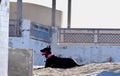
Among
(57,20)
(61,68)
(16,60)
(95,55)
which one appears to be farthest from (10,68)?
(57,20)

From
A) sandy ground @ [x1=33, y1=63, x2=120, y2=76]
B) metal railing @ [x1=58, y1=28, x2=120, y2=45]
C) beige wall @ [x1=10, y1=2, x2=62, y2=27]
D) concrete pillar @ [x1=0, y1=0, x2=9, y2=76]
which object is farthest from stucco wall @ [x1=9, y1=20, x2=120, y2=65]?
concrete pillar @ [x1=0, y1=0, x2=9, y2=76]

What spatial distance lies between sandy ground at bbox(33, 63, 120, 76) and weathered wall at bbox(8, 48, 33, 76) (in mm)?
1582

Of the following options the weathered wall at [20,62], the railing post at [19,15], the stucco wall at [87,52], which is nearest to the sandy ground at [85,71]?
the weathered wall at [20,62]

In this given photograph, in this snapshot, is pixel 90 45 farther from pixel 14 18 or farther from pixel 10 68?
pixel 10 68

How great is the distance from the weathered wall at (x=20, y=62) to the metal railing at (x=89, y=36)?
8.02m

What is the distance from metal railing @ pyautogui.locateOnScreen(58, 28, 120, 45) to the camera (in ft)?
68.5

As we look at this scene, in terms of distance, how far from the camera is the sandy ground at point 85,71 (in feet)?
45.6

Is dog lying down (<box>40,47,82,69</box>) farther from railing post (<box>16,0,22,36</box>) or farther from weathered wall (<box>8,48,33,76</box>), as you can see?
weathered wall (<box>8,48,33,76</box>)

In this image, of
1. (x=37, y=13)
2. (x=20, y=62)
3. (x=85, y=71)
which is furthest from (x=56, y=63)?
(x=37, y=13)

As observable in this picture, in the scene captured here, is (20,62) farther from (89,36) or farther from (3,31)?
(89,36)

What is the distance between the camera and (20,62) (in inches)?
502

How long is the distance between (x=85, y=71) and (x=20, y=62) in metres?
2.74

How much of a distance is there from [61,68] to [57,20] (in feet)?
20.5

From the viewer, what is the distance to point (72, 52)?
2070cm
